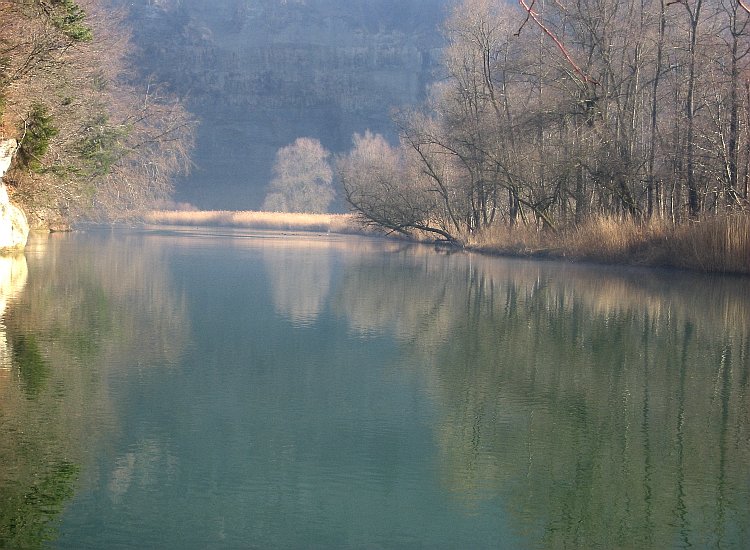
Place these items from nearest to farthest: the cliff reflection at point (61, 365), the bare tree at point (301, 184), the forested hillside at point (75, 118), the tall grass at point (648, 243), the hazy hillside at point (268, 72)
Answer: the cliff reflection at point (61, 365), the forested hillside at point (75, 118), the tall grass at point (648, 243), the bare tree at point (301, 184), the hazy hillside at point (268, 72)

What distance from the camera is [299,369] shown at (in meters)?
9.01

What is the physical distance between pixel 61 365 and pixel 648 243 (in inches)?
822

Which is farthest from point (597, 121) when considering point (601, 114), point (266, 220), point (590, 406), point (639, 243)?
point (266, 220)

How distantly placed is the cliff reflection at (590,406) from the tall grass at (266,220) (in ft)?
157

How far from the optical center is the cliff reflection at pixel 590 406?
512 cm

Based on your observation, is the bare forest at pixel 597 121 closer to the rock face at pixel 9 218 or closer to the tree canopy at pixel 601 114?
the tree canopy at pixel 601 114

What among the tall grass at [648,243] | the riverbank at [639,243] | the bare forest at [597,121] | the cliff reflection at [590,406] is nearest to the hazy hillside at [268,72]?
the bare forest at [597,121]

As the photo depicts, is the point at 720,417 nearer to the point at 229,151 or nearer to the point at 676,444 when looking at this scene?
the point at 676,444

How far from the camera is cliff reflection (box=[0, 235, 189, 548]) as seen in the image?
511cm

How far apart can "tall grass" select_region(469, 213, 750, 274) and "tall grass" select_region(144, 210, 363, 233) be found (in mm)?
29432

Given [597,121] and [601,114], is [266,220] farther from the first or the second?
[601,114]

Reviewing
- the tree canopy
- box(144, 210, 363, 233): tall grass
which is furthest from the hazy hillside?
the tree canopy

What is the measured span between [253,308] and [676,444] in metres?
8.68

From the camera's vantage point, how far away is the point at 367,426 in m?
6.79
